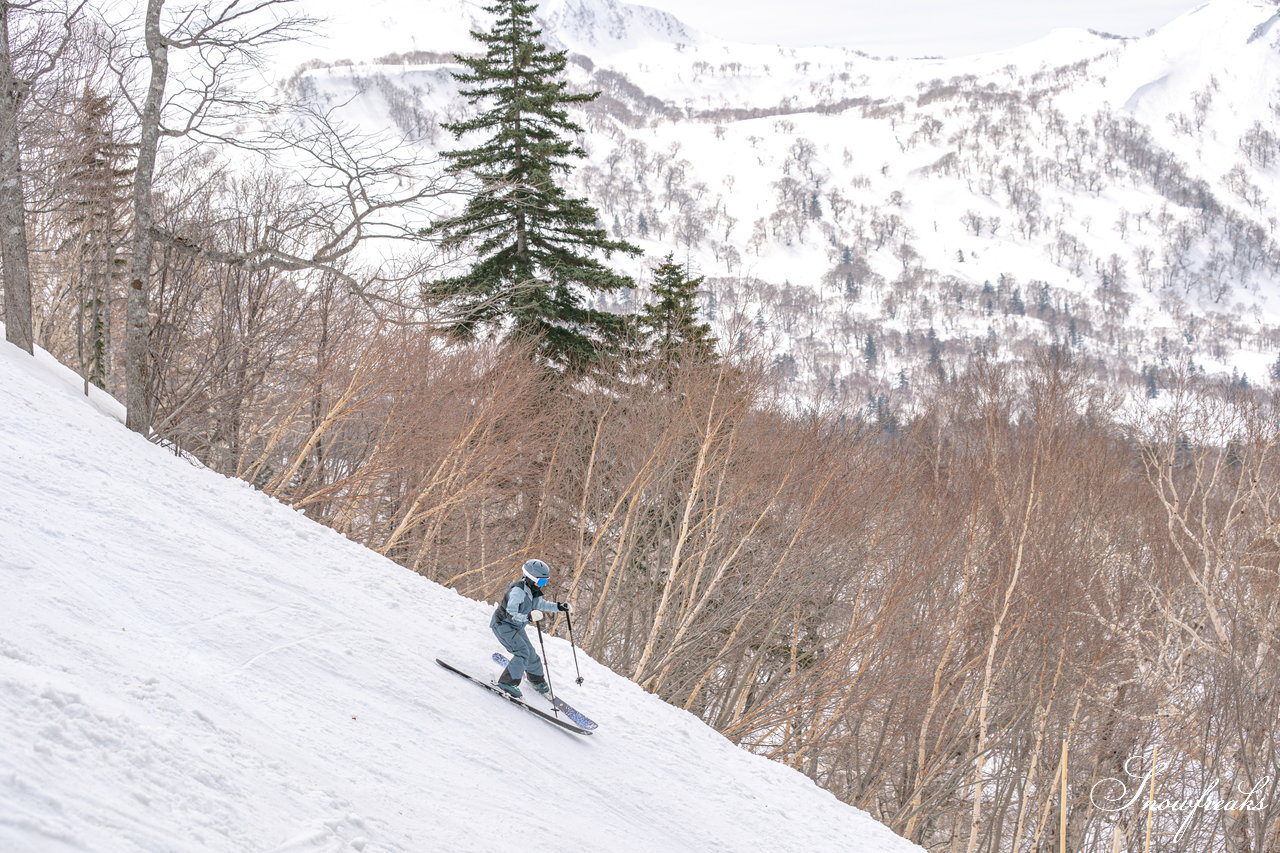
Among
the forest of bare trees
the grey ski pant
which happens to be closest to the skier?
the grey ski pant

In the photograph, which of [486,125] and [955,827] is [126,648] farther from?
[955,827]

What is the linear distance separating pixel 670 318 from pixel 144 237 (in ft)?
50.7

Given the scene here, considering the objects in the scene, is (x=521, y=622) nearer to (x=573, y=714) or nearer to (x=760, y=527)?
(x=573, y=714)

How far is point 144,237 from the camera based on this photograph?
11352 millimetres

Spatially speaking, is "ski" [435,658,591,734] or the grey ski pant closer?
"ski" [435,658,591,734]

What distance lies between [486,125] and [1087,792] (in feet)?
81.0

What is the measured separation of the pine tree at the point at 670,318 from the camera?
77.3ft

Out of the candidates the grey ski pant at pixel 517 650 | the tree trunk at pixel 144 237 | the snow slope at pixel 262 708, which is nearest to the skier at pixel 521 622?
the grey ski pant at pixel 517 650

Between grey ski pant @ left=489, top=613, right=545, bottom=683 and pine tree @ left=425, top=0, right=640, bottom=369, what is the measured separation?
14.4 metres

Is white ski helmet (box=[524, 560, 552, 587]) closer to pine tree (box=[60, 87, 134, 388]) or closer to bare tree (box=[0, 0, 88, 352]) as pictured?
bare tree (box=[0, 0, 88, 352])

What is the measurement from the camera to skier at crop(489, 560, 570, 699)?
9.07 meters

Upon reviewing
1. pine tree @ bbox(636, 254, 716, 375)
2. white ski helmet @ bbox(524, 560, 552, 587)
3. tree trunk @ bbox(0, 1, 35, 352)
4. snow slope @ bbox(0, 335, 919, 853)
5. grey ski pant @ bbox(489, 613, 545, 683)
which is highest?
pine tree @ bbox(636, 254, 716, 375)

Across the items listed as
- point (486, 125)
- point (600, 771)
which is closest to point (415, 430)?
point (486, 125)

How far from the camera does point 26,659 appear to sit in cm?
496
